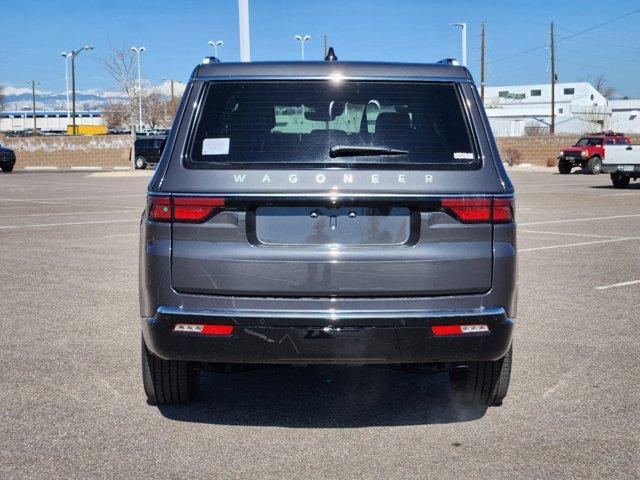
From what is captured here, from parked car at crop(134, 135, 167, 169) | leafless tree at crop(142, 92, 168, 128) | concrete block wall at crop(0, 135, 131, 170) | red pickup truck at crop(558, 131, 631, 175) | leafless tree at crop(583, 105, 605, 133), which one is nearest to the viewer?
red pickup truck at crop(558, 131, 631, 175)

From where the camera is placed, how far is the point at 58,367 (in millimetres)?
Answer: 5832

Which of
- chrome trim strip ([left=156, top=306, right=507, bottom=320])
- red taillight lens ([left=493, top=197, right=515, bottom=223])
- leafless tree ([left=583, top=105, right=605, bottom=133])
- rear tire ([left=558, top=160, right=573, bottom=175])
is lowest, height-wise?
chrome trim strip ([left=156, top=306, right=507, bottom=320])

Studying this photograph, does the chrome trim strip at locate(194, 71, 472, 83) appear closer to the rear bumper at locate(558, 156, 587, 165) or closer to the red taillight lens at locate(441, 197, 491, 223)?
the red taillight lens at locate(441, 197, 491, 223)

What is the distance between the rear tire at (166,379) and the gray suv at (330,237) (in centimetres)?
42

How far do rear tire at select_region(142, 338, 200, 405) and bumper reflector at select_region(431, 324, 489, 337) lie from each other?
1.37m

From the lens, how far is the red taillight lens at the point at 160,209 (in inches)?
166

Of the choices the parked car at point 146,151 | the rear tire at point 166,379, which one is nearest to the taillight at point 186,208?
the rear tire at point 166,379

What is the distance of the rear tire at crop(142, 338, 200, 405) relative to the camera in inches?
186

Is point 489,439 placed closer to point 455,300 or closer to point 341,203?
point 455,300

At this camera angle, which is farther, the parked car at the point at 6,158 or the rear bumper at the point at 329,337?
the parked car at the point at 6,158

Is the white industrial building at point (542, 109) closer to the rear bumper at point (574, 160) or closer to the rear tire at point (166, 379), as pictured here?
the rear bumper at point (574, 160)

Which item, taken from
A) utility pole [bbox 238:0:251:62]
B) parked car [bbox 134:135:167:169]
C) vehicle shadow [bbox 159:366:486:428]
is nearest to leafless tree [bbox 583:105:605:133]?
parked car [bbox 134:135:167:169]

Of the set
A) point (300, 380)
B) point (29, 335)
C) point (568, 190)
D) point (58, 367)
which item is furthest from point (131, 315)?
point (568, 190)

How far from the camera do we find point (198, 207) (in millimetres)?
4160
